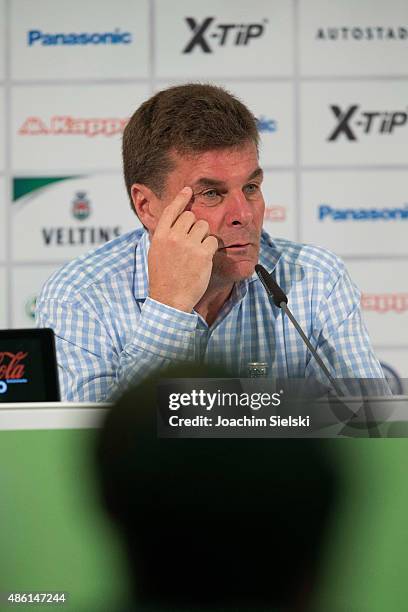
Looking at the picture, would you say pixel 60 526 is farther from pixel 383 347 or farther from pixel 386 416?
pixel 383 347

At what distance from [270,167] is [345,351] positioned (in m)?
1.94

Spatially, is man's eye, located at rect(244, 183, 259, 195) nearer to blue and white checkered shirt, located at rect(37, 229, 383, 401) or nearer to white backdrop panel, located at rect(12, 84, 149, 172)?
blue and white checkered shirt, located at rect(37, 229, 383, 401)

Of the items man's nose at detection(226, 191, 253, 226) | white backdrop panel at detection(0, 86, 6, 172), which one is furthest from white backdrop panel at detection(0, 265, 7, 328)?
man's nose at detection(226, 191, 253, 226)

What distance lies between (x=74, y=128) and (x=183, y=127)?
191cm

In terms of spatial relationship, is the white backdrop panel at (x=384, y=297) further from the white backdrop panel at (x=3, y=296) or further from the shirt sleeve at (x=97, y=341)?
the shirt sleeve at (x=97, y=341)

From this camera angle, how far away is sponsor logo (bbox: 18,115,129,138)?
12.8 feet

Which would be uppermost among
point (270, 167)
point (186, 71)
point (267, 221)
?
point (186, 71)

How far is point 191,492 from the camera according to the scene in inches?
31.5

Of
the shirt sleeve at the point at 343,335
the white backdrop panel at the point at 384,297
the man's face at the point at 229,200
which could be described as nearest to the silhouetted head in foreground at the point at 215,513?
the shirt sleeve at the point at 343,335

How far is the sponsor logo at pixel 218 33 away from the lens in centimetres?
387

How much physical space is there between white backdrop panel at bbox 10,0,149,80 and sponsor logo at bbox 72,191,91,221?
53 cm

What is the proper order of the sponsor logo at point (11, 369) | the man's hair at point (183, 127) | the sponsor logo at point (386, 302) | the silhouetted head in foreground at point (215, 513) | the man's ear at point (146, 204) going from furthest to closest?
the sponsor logo at point (386, 302) → the man's ear at point (146, 204) → the man's hair at point (183, 127) → the sponsor logo at point (11, 369) → the silhouetted head in foreground at point (215, 513)

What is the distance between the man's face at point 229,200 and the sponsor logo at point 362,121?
187 centimetres

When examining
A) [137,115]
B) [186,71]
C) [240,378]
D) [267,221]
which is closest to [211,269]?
[137,115]
